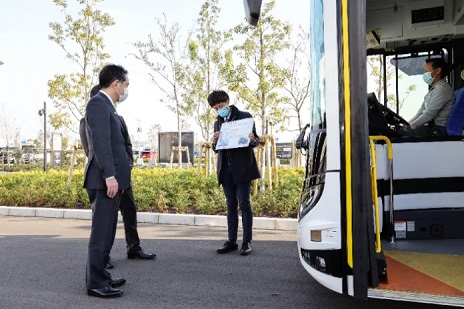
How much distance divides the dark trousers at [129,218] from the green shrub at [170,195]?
10.3ft

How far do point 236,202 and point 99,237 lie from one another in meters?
2.11

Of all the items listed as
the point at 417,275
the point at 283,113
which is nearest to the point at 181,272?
the point at 417,275

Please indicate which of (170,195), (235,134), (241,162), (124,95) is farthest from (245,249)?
(170,195)

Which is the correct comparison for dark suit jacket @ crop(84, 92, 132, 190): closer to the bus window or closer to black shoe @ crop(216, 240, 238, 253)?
the bus window

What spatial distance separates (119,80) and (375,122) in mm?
2563

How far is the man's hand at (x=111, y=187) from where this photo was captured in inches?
157

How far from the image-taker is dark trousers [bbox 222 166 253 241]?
18.6 feet

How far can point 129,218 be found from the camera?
18.6ft

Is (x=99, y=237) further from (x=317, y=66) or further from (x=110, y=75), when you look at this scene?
(x=317, y=66)

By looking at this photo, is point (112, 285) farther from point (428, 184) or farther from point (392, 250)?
point (428, 184)

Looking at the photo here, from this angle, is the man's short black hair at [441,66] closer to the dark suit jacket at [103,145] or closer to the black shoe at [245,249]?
the black shoe at [245,249]

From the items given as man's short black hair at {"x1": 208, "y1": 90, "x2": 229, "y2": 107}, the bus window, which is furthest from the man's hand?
man's short black hair at {"x1": 208, "y1": 90, "x2": 229, "y2": 107}

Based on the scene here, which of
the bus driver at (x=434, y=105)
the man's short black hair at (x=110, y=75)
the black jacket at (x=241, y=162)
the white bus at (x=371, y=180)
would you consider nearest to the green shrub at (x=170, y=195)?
the black jacket at (x=241, y=162)

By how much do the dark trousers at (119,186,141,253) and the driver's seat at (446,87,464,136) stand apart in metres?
3.56
